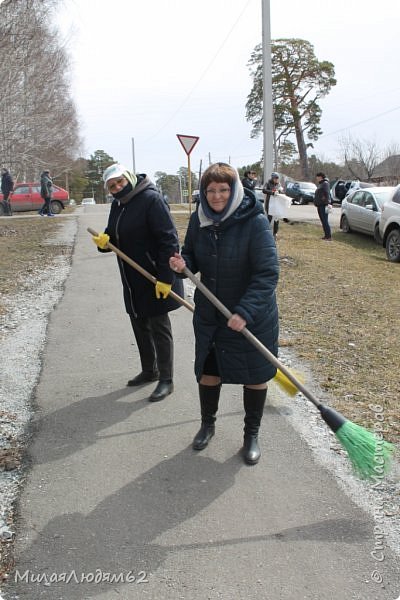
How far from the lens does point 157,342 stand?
14.0 ft

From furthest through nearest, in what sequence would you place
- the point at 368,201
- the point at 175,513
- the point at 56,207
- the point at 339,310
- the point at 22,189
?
the point at 22,189
the point at 56,207
the point at 368,201
the point at 339,310
the point at 175,513

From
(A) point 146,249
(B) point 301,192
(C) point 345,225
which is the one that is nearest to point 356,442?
(A) point 146,249

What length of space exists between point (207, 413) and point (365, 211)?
12.3 metres

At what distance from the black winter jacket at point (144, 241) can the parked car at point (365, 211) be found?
10755 mm

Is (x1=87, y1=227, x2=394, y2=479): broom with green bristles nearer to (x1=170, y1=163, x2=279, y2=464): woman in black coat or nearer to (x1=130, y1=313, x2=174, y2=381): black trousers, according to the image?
(x1=170, y1=163, x2=279, y2=464): woman in black coat

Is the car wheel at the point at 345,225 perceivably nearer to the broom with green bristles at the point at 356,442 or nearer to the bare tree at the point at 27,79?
the bare tree at the point at 27,79

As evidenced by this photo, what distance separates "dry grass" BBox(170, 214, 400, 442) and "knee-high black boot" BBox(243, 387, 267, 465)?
838 mm

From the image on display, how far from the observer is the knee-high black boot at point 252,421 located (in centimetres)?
330

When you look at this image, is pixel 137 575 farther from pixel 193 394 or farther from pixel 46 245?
pixel 46 245

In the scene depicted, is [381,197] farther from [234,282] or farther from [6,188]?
[6,188]

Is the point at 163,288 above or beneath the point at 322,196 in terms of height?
beneath

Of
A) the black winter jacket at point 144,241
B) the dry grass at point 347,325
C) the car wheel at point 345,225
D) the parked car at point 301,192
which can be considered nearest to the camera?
the black winter jacket at point 144,241

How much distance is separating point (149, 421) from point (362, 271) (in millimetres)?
7112

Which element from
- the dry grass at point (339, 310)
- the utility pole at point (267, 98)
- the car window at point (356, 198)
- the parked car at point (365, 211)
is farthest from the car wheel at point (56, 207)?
the utility pole at point (267, 98)
